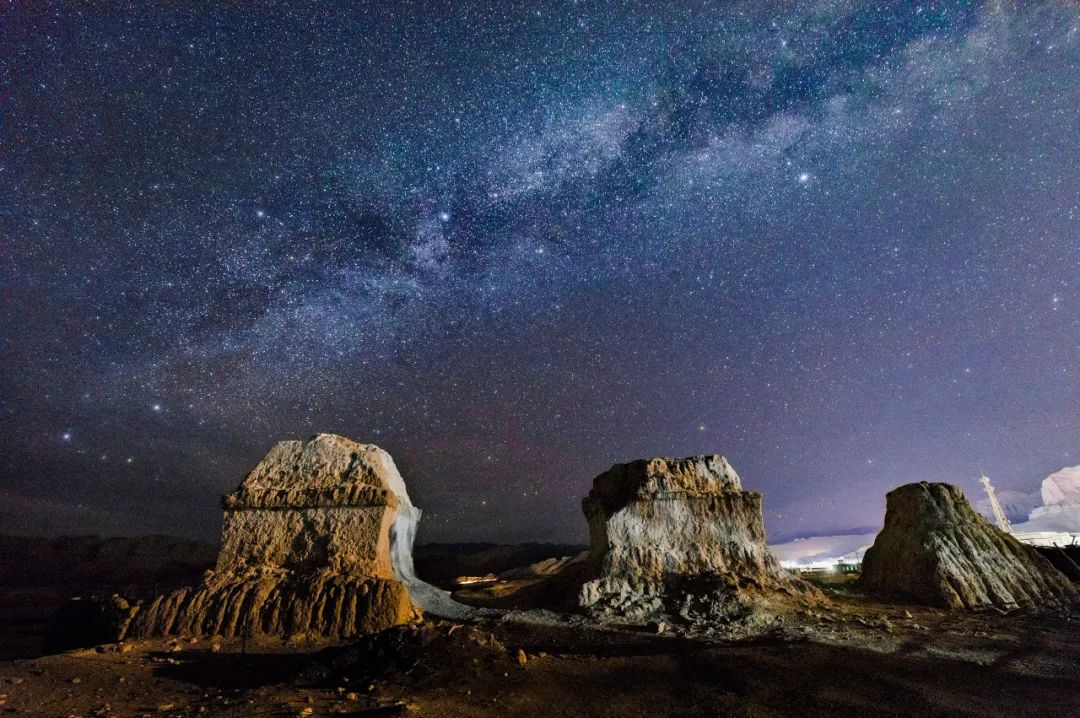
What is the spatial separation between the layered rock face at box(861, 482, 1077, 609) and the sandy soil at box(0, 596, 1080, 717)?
16.8 feet

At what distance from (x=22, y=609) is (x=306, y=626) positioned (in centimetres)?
5530

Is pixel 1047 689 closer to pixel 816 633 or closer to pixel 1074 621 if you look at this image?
pixel 816 633

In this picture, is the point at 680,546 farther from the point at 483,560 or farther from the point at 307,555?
the point at 483,560

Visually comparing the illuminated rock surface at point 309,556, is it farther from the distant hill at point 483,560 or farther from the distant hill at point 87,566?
the distant hill at point 87,566

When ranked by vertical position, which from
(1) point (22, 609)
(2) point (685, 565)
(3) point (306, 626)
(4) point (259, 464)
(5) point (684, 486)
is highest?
(4) point (259, 464)

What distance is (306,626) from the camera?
16359mm

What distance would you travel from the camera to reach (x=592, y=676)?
10.4 metres

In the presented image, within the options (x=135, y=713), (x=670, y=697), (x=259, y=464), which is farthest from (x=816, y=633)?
(x=259, y=464)

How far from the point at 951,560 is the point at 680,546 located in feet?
41.0

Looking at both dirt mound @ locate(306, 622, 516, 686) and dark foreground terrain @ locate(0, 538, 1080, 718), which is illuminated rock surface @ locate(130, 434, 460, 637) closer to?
dark foreground terrain @ locate(0, 538, 1080, 718)

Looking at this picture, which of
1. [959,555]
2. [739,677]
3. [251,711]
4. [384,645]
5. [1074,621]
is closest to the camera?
[251,711]

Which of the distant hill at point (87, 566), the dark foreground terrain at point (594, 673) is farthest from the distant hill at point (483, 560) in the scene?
the dark foreground terrain at point (594, 673)

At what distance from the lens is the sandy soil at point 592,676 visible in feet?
27.3

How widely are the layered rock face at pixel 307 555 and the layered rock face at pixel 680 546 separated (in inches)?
353
